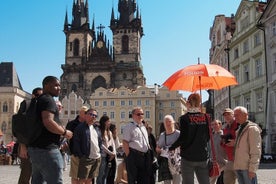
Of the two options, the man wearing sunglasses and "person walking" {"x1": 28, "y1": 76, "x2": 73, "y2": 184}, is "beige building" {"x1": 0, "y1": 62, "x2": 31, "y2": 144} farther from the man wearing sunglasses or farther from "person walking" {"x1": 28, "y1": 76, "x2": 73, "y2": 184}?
"person walking" {"x1": 28, "y1": 76, "x2": 73, "y2": 184}

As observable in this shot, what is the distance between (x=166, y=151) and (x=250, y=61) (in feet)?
79.5

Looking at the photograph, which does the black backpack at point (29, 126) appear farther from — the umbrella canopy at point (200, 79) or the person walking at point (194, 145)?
the umbrella canopy at point (200, 79)

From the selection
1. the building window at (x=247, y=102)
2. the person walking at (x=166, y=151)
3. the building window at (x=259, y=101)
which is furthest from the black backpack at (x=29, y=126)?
the building window at (x=247, y=102)

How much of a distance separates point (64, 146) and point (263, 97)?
22399mm

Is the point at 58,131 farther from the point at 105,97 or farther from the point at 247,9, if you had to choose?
the point at 105,97

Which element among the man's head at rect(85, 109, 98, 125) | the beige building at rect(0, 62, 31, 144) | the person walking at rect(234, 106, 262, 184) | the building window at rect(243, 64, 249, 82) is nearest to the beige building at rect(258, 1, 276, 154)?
the building window at rect(243, 64, 249, 82)

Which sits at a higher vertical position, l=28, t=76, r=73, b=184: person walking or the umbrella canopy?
the umbrella canopy

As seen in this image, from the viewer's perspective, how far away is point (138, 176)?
24.4 ft

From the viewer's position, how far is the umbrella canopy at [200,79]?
7.58 meters

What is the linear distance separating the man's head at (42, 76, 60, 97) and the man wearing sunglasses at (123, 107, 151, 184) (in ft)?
7.01

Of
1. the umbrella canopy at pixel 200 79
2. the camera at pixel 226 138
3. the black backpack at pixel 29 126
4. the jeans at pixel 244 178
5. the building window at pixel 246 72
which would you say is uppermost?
the building window at pixel 246 72

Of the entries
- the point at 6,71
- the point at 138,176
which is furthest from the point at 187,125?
the point at 6,71

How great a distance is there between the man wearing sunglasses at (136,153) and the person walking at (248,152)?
1.71 m

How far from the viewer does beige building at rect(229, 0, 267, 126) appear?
2889 centimetres
